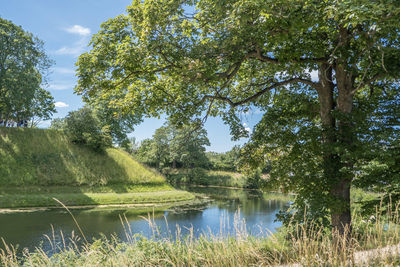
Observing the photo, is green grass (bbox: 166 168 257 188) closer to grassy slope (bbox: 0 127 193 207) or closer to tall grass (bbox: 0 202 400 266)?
grassy slope (bbox: 0 127 193 207)

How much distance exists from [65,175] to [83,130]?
6.00 meters

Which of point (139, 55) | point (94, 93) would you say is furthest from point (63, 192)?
point (139, 55)

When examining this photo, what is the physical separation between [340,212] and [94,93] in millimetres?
7363

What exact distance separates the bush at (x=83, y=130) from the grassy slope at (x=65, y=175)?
0.84 meters

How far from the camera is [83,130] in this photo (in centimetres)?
3080

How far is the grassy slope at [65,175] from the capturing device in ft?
76.2

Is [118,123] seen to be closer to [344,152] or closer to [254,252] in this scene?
[344,152]

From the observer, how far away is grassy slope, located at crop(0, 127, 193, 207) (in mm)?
23219

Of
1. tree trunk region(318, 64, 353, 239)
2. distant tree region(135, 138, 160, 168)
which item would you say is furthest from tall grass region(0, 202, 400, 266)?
distant tree region(135, 138, 160, 168)

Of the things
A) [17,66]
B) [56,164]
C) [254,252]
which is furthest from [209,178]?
[254,252]

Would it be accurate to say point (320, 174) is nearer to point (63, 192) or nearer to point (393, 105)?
point (393, 105)

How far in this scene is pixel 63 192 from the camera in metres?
Answer: 25.0

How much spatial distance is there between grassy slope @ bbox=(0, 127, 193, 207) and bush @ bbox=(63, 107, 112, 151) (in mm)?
836

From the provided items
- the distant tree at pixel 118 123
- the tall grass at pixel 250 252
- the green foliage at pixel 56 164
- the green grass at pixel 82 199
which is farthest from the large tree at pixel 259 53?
the distant tree at pixel 118 123
